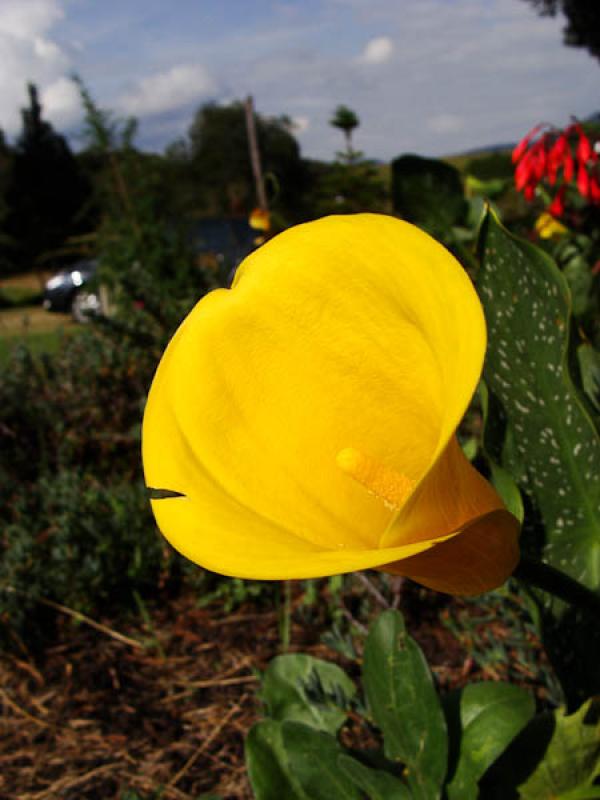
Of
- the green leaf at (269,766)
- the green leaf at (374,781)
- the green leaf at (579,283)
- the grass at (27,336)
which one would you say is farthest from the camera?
the grass at (27,336)

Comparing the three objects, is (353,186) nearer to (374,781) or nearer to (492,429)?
(492,429)

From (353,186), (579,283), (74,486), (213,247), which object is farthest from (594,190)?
(213,247)

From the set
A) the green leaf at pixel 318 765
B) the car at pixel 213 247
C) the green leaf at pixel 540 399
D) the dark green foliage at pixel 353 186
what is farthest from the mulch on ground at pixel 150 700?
the dark green foliage at pixel 353 186

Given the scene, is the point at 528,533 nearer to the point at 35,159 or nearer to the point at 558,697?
the point at 558,697

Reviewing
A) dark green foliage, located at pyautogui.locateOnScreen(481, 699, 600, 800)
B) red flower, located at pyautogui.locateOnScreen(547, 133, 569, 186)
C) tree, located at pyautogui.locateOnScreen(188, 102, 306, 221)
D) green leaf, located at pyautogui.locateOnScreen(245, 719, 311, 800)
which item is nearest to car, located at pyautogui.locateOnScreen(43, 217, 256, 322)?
red flower, located at pyautogui.locateOnScreen(547, 133, 569, 186)

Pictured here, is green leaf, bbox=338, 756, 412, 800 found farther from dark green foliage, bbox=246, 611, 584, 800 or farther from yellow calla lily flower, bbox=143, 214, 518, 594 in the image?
yellow calla lily flower, bbox=143, 214, 518, 594

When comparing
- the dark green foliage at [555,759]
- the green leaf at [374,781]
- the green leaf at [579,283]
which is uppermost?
the green leaf at [579,283]

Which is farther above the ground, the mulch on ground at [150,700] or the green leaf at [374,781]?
the green leaf at [374,781]

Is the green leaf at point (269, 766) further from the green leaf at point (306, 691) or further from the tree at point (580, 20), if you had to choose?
the tree at point (580, 20)

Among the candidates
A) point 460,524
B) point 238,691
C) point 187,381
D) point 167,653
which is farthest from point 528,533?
point 167,653
